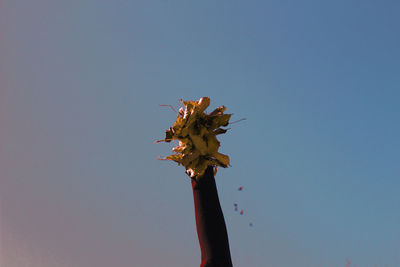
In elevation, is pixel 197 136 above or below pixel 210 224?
above

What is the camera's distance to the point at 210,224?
216 inches

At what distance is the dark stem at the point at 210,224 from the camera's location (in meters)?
5.26

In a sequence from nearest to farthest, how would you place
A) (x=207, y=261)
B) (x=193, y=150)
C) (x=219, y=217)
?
(x=207, y=261) → (x=219, y=217) → (x=193, y=150)

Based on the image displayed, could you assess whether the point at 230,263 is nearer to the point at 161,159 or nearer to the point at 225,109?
the point at 161,159

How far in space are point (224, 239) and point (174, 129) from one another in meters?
2.03

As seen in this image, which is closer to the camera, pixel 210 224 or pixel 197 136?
pixel 210 224

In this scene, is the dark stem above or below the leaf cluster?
below

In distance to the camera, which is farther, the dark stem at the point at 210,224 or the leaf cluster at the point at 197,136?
the leaf cluster at the point at 197,136

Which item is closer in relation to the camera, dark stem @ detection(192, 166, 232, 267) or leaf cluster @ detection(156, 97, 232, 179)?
dark stem @ detection(192, 166, 232, 267)

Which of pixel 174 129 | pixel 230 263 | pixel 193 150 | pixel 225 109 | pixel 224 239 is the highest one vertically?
pixel 225 109

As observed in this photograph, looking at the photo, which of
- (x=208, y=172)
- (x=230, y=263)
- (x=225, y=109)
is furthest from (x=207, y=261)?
(x=225, y=109)

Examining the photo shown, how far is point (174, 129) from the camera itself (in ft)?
20.6

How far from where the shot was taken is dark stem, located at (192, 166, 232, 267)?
5.26 m

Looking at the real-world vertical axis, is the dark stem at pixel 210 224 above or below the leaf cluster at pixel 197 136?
below
